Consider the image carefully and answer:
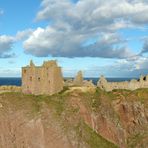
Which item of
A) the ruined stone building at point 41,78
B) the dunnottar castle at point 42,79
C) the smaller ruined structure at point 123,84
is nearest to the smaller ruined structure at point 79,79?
the smaller ruined structure at point 123,84

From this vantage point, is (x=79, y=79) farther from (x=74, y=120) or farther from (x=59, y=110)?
(x=74, y=120)

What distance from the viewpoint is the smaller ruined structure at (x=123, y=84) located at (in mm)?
144750

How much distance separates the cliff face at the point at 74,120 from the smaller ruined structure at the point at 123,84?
260 inches

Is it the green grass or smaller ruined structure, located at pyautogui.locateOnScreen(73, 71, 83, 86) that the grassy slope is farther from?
smaller ruined structure, located at pyautogui.locateOnScreen(73, 71, 83, 86)

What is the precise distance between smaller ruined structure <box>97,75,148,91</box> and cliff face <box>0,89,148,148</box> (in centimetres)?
659

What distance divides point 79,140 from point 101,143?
7694 millimetres

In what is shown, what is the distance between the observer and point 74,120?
11831cm

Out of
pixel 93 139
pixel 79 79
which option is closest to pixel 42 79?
pixel 79 79

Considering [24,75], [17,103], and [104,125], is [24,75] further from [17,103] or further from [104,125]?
[104,125]

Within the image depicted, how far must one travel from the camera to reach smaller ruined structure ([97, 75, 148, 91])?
144750 millimetres

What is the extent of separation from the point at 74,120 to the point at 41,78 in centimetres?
1697

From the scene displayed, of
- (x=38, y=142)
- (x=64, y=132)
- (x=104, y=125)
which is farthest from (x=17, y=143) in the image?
(x=104, y=125)

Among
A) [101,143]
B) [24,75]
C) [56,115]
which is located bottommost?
[101,143]

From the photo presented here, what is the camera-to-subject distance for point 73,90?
129 meters
